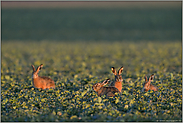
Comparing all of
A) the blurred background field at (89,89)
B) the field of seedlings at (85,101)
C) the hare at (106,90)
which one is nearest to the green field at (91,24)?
the blurred background field at (89,89)

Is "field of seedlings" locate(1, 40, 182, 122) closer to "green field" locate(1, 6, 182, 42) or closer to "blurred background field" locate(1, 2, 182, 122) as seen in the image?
"blurred background field" locate(1, 2, 182, 122)

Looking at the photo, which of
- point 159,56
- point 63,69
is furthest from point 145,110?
point 159,56

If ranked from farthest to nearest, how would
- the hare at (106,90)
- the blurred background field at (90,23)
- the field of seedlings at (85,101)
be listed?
the blurred background field at (90,23)
the hare at (106,90)
the field of seedlings at (85,101)

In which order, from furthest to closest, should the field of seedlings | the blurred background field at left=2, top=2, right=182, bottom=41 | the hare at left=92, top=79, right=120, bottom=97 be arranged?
the blurred background field at left=2, top=2, right=182, bottom=41 < the hare at left=92, top=79, right=120, bottom=97 < the field of seedlings

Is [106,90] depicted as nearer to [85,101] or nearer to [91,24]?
[85,101]

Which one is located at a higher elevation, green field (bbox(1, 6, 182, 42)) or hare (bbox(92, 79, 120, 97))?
green field (bbox(1, 6, 182, 42))

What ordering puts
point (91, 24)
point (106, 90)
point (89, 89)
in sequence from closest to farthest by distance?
point (106, 90) < point (89, 89) < point (91, 24)

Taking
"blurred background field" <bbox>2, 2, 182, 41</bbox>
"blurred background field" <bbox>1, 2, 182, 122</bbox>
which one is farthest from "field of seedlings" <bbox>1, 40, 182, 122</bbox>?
"blurred background field" <bbox>2, 2, 182, 41</bbox>

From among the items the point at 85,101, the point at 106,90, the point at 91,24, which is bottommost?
the point at 85,101

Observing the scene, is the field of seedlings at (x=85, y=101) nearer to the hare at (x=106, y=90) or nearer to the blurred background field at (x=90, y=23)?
the hare at (x=106, y=90)

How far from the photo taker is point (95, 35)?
122 feet

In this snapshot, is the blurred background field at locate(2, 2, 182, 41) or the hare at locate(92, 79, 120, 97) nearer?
the hare at locate(92, 79, 120, 97)

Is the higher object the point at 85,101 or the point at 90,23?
the point at 90,23

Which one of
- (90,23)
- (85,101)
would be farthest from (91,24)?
(85,101)
